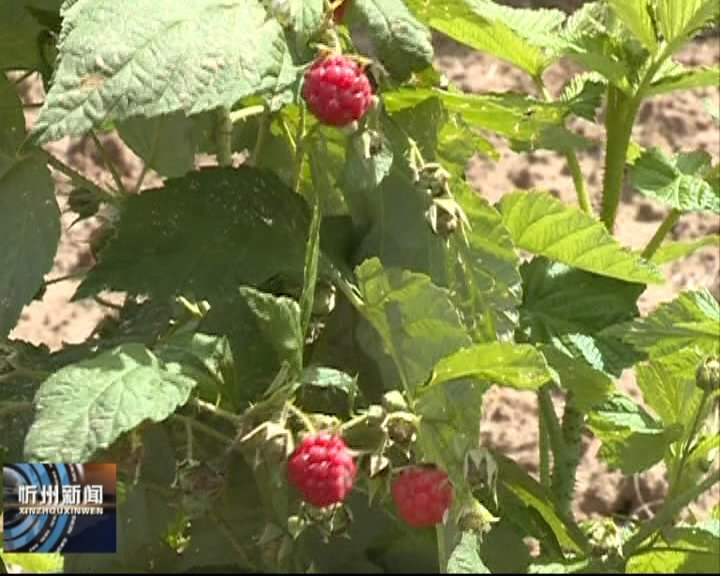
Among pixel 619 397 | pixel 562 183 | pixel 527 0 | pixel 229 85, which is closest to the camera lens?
pixel 229 85

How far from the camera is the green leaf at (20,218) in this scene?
94cm

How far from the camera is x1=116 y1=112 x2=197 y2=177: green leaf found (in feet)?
3.60

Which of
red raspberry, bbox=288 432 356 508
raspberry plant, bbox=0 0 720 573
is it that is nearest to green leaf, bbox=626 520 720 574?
raspberry plant, bbox=0 0 720 573

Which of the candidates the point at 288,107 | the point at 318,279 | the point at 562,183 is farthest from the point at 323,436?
the point at 562,183

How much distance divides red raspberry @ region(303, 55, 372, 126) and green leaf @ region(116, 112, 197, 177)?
0.26m

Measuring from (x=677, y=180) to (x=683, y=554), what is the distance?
0.94ft

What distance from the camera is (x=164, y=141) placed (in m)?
1.11

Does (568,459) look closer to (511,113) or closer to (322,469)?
(511,113)

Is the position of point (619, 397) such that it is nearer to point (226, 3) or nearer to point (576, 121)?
point (226, 3)

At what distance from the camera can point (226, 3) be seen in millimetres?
852

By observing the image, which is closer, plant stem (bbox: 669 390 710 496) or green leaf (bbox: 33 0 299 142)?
green leaf (bbox: 33 0 299 142)

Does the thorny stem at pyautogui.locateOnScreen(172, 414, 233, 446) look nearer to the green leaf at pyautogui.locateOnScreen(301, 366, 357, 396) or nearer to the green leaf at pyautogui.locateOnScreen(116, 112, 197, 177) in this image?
the green leaf at pyautogui.locateOnScreen(301, 366, 357, 396)

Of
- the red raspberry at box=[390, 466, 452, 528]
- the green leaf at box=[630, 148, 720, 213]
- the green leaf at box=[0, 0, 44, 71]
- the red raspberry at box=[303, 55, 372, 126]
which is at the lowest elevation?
the green leaf at box=[630, 148, 720, 213]

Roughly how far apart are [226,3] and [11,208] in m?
0.23
